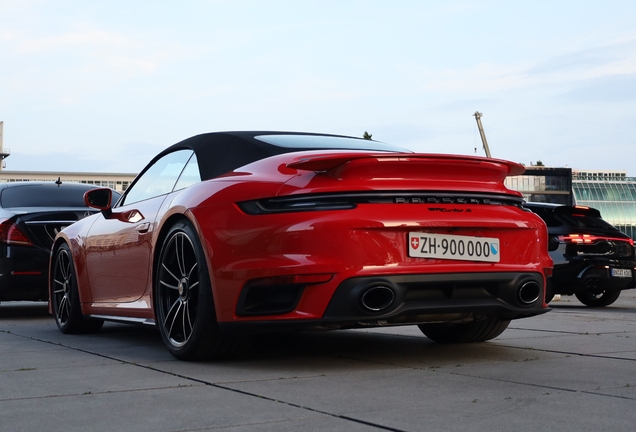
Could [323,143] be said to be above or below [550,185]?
above

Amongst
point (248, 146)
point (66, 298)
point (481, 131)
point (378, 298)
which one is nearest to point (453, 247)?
point (378, 298)

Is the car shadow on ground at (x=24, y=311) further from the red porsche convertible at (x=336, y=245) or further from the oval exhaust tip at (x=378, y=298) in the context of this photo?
the oval exhaust tip at (x=378, y=298)

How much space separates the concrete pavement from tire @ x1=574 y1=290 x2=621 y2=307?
19.2 ft

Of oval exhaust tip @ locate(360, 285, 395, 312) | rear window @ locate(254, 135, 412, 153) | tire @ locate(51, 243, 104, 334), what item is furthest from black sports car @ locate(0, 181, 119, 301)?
oval exhaust tip @ locate(360, 285, 395, 312)

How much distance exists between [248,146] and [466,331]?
181cm

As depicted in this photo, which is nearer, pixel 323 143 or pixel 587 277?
pixel 323 143

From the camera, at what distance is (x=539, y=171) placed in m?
84.8

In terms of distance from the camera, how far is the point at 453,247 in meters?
4.51

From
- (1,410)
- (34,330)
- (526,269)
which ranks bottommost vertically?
(34,330)

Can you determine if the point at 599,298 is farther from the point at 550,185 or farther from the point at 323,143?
the point at 550,185

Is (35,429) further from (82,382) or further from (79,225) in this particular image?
(79,225)

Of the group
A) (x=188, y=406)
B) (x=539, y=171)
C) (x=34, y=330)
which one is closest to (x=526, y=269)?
(x=188, y=406)

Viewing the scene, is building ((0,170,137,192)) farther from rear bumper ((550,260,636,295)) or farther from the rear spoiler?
the rear spoiler

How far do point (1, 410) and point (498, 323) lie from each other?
3.12 metres
